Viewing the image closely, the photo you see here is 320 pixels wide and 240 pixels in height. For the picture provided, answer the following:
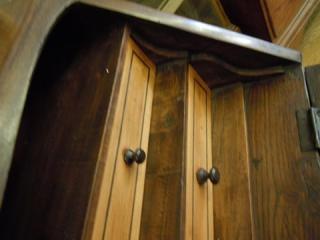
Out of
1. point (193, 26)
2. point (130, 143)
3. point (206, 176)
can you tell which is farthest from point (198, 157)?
point (193, 26)

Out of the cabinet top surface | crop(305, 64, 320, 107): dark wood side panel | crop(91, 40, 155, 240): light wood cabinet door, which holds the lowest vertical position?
crop(91, 40, 155, 240): light wood cabinet door

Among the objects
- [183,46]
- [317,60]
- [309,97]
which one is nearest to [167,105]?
[183,46]

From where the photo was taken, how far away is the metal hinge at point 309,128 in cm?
68

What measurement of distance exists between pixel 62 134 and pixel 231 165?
406 mm

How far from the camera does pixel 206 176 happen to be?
0.66m

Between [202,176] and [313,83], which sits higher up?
[313,83]

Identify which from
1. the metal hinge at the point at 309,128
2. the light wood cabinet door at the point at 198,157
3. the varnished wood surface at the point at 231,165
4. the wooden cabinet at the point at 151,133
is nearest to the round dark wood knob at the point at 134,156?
the wooden cabinet at the point at 151,133

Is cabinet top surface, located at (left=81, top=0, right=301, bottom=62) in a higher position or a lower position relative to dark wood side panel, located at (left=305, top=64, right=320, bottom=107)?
higher

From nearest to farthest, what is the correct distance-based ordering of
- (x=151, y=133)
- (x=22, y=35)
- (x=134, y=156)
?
(x=22, y=35) < (x=134, y=156) < (x=151, y=133)

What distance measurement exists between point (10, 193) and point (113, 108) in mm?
248

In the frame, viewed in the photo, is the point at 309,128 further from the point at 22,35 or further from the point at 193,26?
the point at 22,35

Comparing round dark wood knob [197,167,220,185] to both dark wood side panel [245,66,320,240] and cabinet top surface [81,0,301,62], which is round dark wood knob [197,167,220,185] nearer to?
dark wood side panel [245,66,320,240]

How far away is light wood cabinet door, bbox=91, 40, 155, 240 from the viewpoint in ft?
1.63

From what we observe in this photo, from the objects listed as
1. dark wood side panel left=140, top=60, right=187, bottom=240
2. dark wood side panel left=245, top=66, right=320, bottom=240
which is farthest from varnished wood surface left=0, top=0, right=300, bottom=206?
dark wood side panel left=245, top=66, right=320, bottom=240
